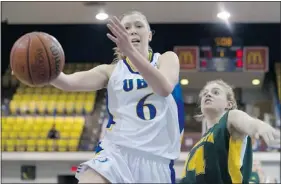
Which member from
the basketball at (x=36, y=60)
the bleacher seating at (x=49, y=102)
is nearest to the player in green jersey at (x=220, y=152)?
the basketball at (x=36, y=60)

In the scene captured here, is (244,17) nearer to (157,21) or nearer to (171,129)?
(157,21)

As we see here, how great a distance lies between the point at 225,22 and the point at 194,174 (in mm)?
8876

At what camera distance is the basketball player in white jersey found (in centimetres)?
290

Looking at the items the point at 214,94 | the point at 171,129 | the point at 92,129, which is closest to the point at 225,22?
the point at 92,129

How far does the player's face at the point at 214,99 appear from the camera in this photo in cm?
421

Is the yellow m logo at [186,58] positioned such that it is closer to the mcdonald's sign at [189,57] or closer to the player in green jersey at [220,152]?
the mcdonald's sign at [189,57]

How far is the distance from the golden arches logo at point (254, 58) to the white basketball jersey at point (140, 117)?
30.3 feet

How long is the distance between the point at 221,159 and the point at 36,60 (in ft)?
4.99

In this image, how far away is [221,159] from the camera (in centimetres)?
392

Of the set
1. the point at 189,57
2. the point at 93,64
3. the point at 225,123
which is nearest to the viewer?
the point at 225,123

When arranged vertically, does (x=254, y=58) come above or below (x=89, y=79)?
above

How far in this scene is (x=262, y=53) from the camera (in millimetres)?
12266

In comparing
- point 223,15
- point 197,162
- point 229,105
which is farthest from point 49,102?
point 197,162

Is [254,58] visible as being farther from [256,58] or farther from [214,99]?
[214,99]
